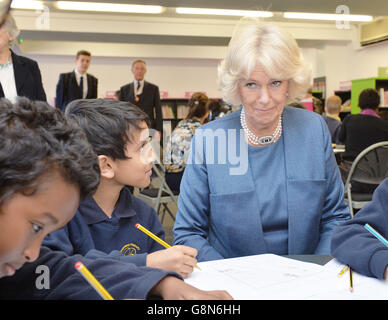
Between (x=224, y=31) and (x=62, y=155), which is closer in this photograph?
(x=62, y=155)

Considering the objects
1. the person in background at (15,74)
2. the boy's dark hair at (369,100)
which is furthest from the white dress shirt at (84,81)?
the boy's dark hair at (369,100)

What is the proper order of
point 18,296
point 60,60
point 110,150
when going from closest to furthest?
point 18,296 → point 110,150 → point 60,60

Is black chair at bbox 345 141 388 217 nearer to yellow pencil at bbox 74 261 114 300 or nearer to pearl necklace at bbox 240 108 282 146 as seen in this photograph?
pearl necklace at bbox 240 108 282 146

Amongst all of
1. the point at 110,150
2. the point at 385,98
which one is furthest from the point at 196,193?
→ the point at 385,98

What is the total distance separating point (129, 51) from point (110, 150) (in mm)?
9162

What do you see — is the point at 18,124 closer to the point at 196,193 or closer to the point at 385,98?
the point at 196,193

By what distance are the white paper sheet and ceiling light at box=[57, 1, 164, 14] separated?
270 inches

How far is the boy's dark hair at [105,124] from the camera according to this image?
1.25m

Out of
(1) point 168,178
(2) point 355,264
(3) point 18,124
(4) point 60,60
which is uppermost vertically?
(4) point 60,60

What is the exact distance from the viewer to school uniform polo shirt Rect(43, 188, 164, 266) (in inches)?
42.2

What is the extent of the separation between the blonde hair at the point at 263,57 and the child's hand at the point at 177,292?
2.82ft

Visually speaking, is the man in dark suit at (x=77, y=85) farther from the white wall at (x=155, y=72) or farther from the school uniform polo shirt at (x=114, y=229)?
the white wall at (x=155, y=72)

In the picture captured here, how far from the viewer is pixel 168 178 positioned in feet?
11.5
